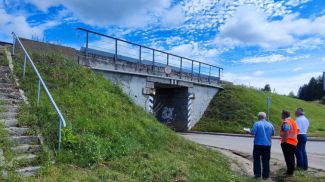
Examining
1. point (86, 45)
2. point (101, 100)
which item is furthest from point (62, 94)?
point (86, 45)

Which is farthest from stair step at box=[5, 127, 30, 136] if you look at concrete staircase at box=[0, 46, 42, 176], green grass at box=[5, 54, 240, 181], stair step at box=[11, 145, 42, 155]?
stair step at box=[11, 145, 42, 155]

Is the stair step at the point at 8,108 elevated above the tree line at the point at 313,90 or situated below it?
below

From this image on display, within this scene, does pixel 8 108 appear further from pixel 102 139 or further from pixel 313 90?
pixel 313 90

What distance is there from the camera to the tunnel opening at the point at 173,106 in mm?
27780

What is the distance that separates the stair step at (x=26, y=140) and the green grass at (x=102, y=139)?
273 millimetres

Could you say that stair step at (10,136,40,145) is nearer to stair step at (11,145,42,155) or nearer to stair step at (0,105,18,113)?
stair step at (11,145,42,155)

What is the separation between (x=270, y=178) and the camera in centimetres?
1015

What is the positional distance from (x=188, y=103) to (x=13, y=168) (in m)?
21.4

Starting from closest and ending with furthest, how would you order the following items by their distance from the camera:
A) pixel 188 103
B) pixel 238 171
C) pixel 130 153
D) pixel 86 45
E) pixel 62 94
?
pixel 130 153, pixel 238 171, pixel 62 94, pixel 86 45, pixel 188 103

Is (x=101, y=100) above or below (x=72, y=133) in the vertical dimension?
above

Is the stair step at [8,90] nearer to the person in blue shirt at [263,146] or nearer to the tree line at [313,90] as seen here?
the person in blue shirt at [263,146]

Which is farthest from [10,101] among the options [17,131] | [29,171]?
[29,171]

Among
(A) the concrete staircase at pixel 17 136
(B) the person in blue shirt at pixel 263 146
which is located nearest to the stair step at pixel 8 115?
(A) the concrete staircase at pixel 17 136

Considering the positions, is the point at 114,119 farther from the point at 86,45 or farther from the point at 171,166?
the point at 86,45
